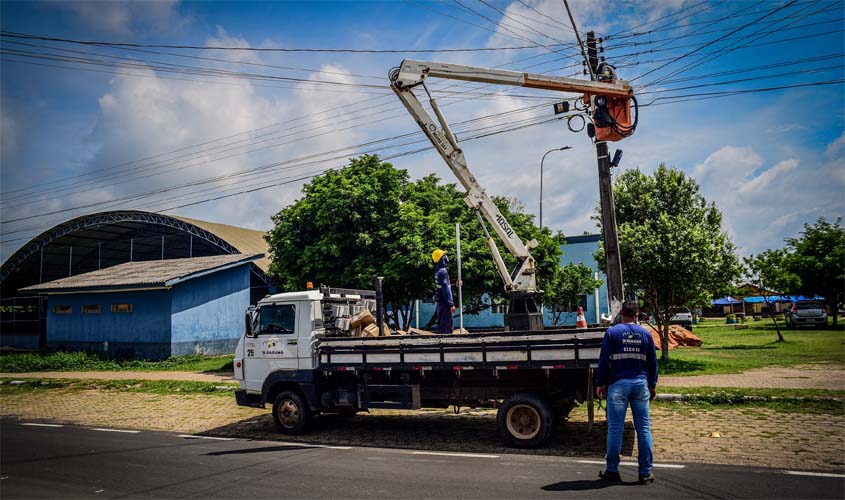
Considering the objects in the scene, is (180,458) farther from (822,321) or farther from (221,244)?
(822,321)

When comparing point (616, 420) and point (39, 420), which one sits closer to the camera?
point (616, 420)

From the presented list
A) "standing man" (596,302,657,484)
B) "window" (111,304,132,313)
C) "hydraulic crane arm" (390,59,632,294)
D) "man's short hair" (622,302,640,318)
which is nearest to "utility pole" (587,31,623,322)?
"hydraulic crane arm" (390,59,632,294)

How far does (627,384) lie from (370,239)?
50.9 ft

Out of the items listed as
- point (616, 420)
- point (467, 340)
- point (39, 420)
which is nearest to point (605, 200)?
point (467, 340)

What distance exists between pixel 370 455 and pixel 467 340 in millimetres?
2355

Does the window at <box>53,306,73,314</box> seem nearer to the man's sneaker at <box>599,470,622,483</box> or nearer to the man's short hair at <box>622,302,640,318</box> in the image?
the man's sneaker at <box>599,470,622,483</box>

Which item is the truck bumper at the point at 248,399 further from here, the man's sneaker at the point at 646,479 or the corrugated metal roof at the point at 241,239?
the corrugated metal roof at the point at 241,239

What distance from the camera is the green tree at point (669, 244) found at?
18.1 metres

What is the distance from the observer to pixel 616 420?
6598 millimetres

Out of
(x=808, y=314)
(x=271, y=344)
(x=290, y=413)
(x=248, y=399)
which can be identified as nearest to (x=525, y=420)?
(x=290, y=413)

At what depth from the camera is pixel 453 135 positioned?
12.0 meters

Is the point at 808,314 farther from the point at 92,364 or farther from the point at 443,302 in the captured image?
the point at 92,364

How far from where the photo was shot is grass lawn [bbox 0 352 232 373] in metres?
24.8

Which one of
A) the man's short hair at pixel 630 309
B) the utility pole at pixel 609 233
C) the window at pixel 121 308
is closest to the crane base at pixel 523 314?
the utility pole at pixel 609 233
